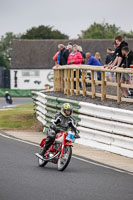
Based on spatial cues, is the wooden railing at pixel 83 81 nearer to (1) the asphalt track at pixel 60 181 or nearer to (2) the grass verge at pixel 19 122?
(2) the grass verge at pixel 19 122

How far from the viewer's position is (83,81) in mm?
18219

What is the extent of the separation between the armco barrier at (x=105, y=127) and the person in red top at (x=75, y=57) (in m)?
2.25

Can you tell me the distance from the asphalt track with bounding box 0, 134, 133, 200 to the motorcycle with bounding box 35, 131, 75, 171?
0.16 m

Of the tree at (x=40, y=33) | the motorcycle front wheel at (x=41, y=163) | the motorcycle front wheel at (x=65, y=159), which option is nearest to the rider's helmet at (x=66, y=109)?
the motorcycle front wheel at (x=65, y=159)

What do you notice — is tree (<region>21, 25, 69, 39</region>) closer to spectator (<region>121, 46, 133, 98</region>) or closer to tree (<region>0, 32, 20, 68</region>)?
tree (<region>0, 32, 20, 68</region>)

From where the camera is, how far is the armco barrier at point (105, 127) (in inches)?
557

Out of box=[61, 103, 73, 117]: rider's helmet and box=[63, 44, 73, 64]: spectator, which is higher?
box=[63, 44, 73, 64]: spectator

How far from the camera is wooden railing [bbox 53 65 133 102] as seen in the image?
15.7 m

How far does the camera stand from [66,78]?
67.4 ft

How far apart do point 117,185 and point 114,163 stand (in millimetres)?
3265

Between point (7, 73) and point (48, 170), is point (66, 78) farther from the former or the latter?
point (7, 73)

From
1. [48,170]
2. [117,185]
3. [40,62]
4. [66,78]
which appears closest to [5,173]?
[48,170]

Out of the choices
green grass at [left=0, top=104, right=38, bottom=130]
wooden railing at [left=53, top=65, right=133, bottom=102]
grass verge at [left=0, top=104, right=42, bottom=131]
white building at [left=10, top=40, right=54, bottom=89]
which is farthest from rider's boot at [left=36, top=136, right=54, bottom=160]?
white building at [left=10, top=40, right=54, bottom=89]

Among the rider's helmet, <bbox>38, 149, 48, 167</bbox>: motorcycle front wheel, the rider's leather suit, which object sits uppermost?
the rider's helmet
